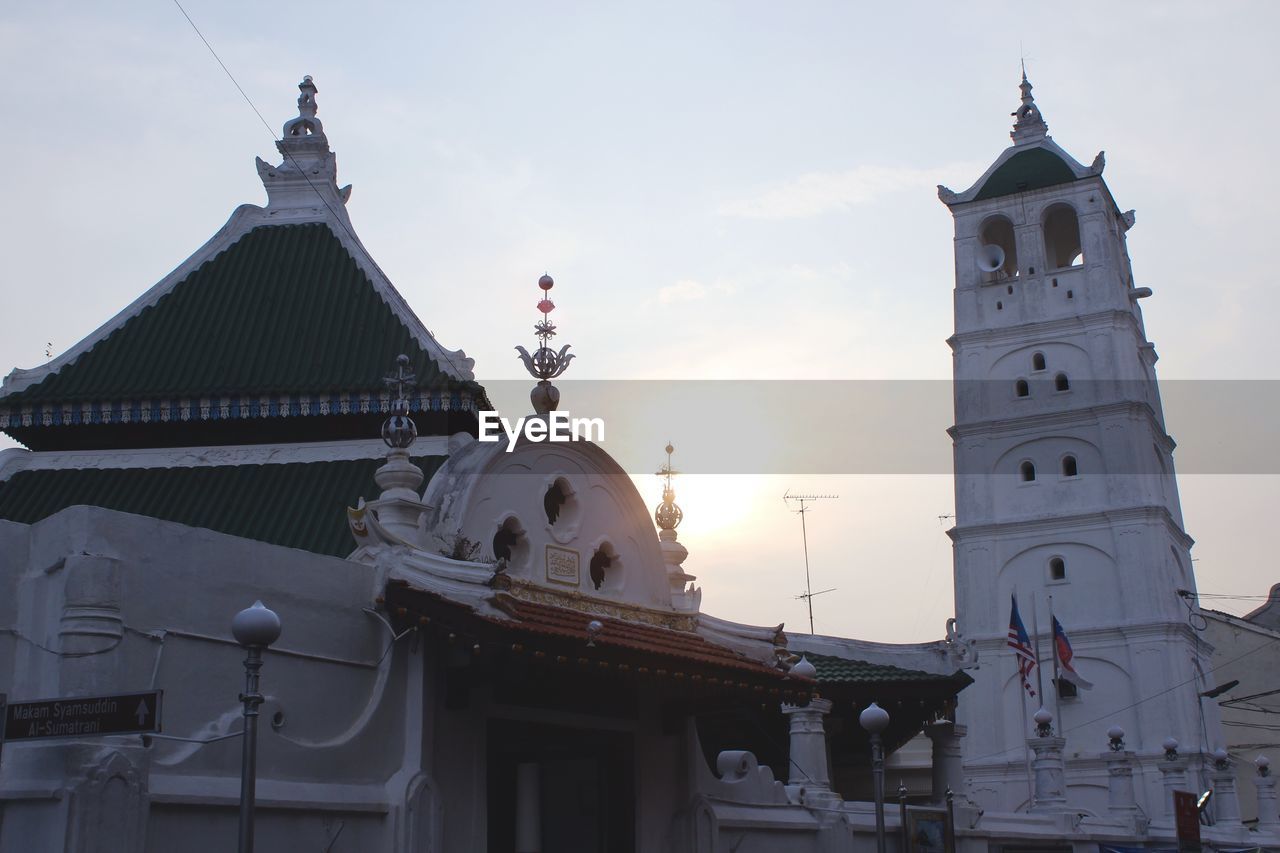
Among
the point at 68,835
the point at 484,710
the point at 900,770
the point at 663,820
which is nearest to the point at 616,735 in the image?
the point at 663,820

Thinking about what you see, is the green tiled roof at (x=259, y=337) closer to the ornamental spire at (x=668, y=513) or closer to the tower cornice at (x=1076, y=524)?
the ornamental spire at (x=668, y=513)

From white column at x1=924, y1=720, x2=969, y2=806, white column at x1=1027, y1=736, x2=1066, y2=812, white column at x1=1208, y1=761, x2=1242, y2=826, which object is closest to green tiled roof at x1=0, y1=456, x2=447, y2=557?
white column at x1=924, y1=720, x2=969, y2=806

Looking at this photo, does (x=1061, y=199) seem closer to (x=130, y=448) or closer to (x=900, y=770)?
(x=900, y=770)

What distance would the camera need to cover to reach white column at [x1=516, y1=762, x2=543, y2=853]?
16922 millimetres

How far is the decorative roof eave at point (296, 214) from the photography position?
23375mm

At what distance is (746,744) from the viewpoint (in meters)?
26.1

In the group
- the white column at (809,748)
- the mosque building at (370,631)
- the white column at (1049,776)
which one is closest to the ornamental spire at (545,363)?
the mosque building at (370,631)

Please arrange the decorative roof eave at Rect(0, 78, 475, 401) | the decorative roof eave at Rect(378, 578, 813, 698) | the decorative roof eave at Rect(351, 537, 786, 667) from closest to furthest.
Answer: the decorative roof eave at Rect(378, 578, 813, 698), the decorative roof eave at Rect(351, 537, 786, 667), the decorative roof eave at Rect(0, 78, 475, 401)

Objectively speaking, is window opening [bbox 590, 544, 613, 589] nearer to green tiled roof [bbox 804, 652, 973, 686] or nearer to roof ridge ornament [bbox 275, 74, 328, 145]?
green tiled roof [bbox 804, 652, 973, 686]

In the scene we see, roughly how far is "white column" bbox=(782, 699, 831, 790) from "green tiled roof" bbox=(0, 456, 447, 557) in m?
6.75

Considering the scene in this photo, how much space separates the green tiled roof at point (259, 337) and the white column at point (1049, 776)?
14112 mm

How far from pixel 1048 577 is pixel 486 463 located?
40636mm

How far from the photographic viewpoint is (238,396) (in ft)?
69.2

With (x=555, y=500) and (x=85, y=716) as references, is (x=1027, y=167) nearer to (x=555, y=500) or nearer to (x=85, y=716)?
(x=555, y=500)
